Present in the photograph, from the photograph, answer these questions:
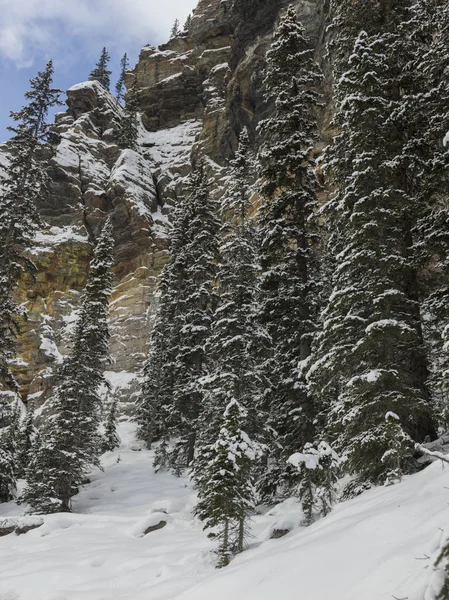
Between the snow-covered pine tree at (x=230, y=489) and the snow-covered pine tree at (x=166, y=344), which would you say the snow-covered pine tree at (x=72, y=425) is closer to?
the snow-covered pine tree at (x=166, y=344)

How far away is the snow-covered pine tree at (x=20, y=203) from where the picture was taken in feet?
71.2

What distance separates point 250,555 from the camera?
8.80 meters

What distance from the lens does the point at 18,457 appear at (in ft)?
116

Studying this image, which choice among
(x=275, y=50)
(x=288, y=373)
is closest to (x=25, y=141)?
(x=275, y=50)

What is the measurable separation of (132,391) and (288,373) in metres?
42.3

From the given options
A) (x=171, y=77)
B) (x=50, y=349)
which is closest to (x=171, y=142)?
(x=171, y=77)

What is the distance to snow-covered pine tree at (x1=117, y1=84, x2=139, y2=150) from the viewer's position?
A: 281 ft

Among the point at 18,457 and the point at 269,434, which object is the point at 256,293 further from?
the point at 18,457

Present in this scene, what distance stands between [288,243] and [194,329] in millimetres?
11678

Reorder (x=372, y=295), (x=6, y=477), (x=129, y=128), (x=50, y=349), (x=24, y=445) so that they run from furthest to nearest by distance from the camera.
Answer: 1. (x=129, y=128)
2. (x=50, y=349)
3. (x=24, y=445)
4. (x=6, y=477)
5. (x=372, y=295)

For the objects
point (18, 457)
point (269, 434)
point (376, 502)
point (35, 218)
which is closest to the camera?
point (376, 502)

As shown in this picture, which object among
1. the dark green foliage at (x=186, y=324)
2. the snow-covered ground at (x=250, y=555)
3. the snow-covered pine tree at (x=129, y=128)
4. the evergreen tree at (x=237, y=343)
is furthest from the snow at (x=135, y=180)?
the snow-covered ground at (x=250, y=555)

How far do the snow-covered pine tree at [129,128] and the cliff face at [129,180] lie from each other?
69.6 inches

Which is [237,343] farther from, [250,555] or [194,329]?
[250,555]
